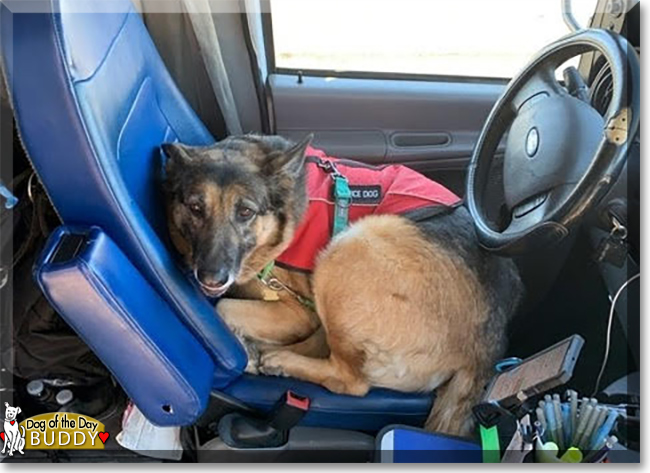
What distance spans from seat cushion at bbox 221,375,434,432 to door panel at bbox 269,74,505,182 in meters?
1.07

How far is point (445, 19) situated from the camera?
Answer: 268 cm

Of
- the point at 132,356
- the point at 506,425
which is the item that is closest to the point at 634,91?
the point at 506,425

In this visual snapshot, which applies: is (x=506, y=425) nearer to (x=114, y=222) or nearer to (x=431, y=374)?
(x=431, y=374)

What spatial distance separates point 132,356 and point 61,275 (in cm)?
25

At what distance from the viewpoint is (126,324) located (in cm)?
132

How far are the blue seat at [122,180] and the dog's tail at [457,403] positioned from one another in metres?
0.05

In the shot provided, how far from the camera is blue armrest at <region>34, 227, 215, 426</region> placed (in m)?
1.23

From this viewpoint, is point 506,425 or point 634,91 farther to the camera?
point 506,425

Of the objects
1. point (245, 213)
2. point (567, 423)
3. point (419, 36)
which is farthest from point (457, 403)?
point (419, 36)

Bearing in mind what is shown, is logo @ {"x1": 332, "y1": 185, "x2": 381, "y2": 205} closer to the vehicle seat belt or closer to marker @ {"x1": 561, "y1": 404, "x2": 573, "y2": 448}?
the vehicle seat belt

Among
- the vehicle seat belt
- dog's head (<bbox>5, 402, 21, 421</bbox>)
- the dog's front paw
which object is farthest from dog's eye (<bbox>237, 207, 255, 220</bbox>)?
dog's head (<bbox>5, 402, 21, 421</bbox>)

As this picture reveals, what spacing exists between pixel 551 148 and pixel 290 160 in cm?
64

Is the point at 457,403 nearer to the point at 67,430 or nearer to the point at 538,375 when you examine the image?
the point at 538,375

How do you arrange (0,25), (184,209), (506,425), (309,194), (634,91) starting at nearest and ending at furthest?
1. (0,25)
2. (634,91)
3. (506,425)
4. (184,209)
5. (309,194)
